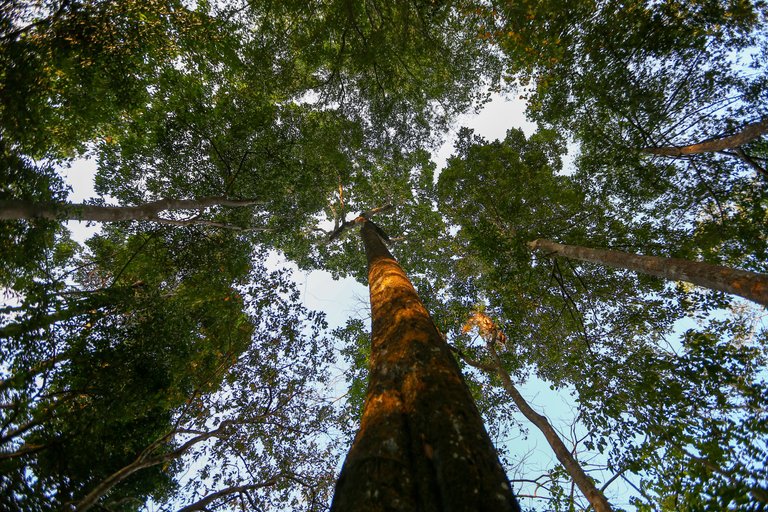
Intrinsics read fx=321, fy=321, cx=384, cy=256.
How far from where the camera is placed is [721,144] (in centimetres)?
644

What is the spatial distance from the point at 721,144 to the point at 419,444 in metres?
8.52

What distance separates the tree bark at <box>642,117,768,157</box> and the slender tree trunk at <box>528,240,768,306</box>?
3.17m

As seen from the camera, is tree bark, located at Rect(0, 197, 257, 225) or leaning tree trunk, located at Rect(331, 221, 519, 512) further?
tree bark, located at Rect(0, 197, 257, 225)

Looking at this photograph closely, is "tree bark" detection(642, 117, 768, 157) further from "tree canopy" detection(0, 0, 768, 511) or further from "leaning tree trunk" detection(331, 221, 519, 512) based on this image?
"leaning tree trunk" detection(331, 221, 519, 512)

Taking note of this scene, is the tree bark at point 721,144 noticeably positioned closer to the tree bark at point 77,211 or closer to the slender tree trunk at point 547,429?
the slender tree trunk at point 547,429

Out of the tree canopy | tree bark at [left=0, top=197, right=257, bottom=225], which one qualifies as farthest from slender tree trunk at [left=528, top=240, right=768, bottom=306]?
tree bark at [left=0, top=197, right=257, bottom=225]

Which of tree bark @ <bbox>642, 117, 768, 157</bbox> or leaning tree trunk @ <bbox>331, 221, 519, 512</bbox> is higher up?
tree bark @ <bbox>642, 117, 768, 157</bbox>

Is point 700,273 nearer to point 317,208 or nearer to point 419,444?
point 419,444

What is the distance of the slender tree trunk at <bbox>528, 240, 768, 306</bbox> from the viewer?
3592 mm

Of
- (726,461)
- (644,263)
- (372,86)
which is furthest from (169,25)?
(726,461)

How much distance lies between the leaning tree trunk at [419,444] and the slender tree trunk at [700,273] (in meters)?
3.54

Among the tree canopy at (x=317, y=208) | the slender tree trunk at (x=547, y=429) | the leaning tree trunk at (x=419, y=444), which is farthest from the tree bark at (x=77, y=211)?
the slender tree trunk at (x=547, y=429)

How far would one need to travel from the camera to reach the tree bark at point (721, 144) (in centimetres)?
577

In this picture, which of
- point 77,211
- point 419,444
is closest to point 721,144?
point 419,444
